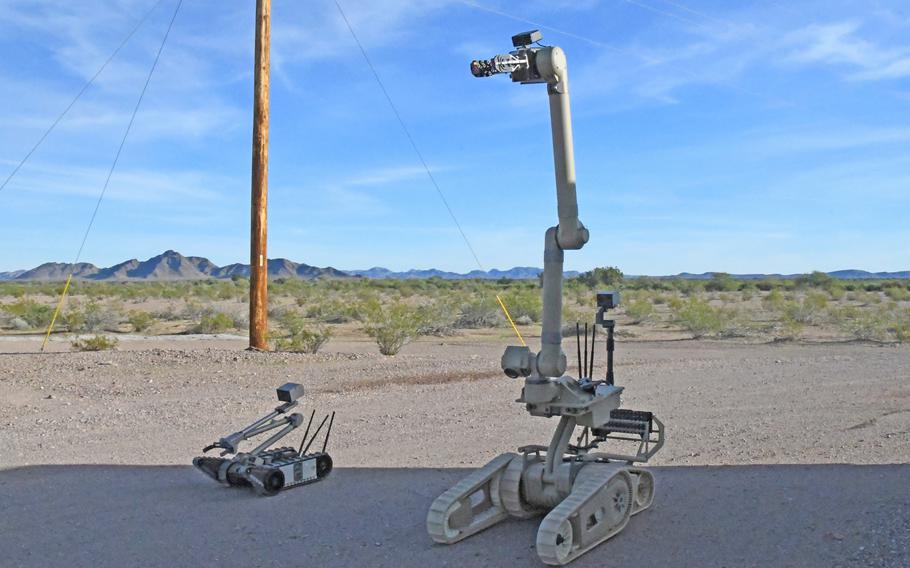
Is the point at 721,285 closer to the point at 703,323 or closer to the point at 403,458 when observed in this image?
the point at 703,323

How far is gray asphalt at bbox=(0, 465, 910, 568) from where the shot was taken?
6160 mm

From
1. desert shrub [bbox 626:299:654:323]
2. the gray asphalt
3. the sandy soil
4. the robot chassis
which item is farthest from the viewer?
desert shrub [bbox 626:299:654:323]

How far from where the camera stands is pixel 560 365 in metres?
6.25

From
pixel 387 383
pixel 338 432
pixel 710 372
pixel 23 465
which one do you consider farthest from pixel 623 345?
pixel 23 465

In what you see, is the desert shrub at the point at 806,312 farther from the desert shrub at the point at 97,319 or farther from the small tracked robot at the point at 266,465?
the small tracked robot at the point at 266,465

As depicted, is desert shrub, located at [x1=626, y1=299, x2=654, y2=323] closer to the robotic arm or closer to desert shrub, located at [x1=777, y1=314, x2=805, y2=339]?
desert shrub, located at [x1=777, y1=314, x2=805, y2=339]

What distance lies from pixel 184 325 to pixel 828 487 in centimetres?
3068

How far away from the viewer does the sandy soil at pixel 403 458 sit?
638 cm

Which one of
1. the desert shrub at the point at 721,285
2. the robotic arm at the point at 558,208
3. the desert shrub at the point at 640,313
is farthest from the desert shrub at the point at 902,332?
the desert shrub at the point at 721,285

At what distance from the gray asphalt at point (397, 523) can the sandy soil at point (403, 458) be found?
0.9 inches

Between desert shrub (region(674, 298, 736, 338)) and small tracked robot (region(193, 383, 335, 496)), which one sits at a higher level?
desert shrub (region(674, 298, 736, 338))

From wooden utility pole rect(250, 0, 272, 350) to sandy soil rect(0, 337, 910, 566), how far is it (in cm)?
160

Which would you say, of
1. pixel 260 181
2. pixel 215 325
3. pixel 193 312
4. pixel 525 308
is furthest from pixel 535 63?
pixel 193 312

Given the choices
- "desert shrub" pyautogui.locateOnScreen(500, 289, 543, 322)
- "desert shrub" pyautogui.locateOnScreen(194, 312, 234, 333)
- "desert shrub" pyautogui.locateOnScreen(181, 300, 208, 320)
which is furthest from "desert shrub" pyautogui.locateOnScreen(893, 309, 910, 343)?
"desert shrub" pyautogui.locateOnScreen(181, 300, 208, 320)
